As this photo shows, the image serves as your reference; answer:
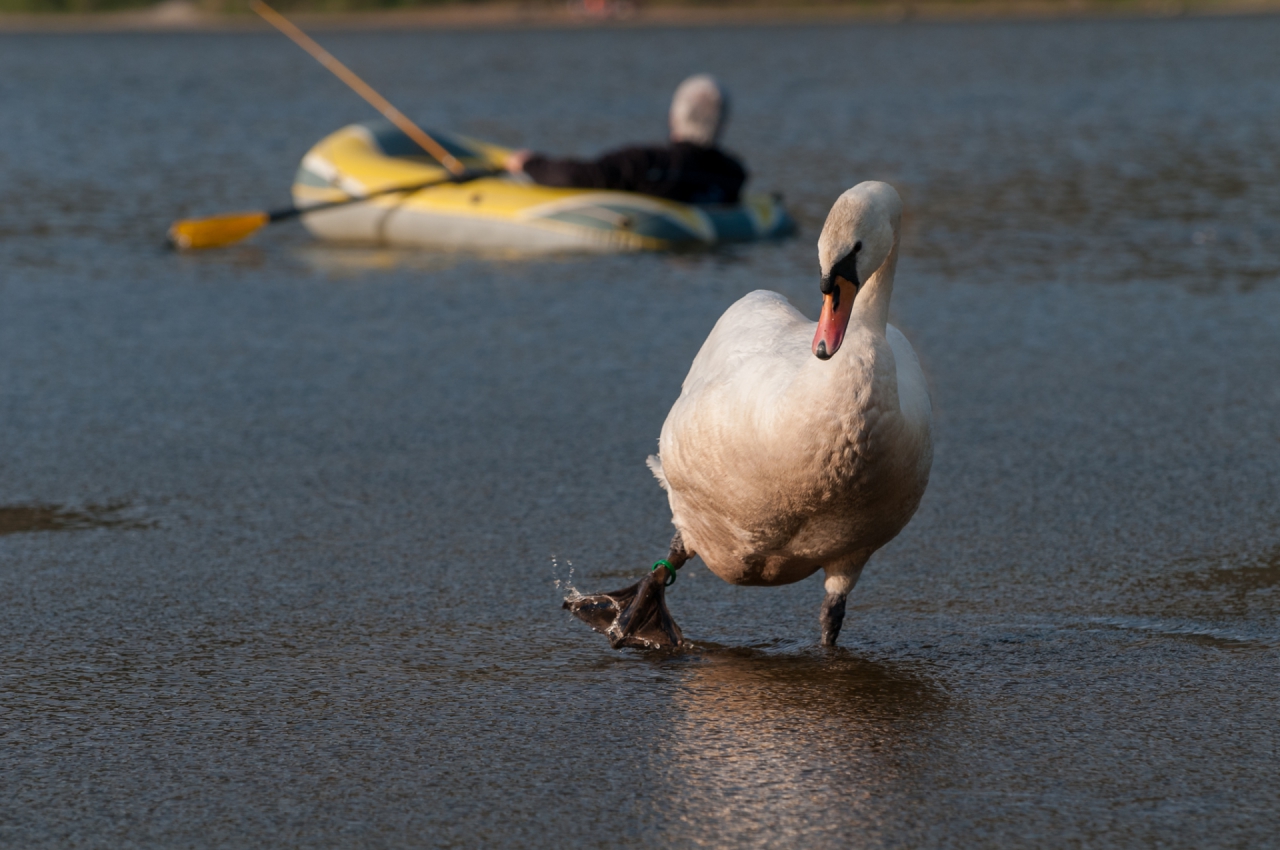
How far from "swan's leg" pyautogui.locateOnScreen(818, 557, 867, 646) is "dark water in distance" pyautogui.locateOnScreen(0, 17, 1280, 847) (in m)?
0.09

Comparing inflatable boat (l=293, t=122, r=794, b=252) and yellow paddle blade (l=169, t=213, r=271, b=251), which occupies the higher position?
inflatable boat (l=293, t=122, r=794, b=252)

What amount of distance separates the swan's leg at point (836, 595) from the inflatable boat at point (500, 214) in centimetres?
795

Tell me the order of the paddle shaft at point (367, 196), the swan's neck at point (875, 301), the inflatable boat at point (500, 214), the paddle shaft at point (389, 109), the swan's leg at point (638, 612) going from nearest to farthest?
the swan's neck at point (875, 301) < the swan's leg at point (638, 612) < the inflatable boat at point (500, 214) < the paddle shaft at point (367, 196) < the paddle shaft at point (389, 109)

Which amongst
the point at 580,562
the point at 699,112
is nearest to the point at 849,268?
the point at 580,562

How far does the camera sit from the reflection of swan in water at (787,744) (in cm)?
341

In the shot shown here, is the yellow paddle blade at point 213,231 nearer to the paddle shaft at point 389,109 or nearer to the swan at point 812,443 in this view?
the paddle shaft at point 389,109

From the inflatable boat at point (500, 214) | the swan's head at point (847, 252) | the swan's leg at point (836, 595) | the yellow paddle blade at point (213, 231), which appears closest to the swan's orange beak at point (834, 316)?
the swan's head at point (847, 252)

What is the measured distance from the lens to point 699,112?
12.3m

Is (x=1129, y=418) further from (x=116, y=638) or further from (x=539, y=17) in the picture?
(x=539, y=17)

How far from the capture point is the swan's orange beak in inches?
155

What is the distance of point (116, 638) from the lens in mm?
4578

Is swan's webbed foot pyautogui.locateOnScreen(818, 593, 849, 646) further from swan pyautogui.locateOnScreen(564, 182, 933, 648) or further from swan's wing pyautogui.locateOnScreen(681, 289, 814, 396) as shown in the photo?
swan's wing pyautogui.locateOnScreen(681, 289, 814, 396)

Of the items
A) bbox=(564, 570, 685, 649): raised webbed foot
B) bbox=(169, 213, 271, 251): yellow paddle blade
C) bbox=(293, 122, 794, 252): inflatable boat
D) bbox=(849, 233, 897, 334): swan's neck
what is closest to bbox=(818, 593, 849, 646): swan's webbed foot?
bbox=(564, 570, 685, 649): raised webbed foot

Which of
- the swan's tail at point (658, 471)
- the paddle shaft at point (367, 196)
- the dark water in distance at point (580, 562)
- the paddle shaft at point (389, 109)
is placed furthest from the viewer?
the paddle shaft at point (389, 109)
